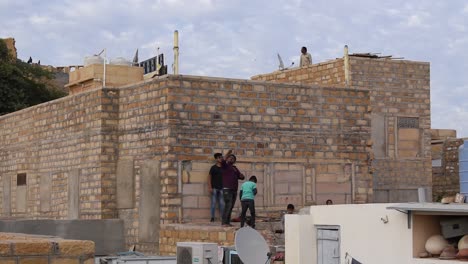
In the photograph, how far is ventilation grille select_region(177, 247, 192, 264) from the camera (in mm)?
14609

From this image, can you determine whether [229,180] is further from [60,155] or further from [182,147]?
[60,155]

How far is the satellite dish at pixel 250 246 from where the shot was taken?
13727 mm

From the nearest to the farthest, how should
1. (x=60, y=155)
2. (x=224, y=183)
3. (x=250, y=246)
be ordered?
(x=250, y=246), (x=224, y=183), (x=60, y=155)

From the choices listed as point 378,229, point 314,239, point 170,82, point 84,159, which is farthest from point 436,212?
point 84,159

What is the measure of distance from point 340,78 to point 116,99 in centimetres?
801

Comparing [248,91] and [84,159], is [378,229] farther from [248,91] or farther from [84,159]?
[84,159]

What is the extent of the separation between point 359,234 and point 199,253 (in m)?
2.82

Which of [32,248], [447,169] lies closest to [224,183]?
[32,248]

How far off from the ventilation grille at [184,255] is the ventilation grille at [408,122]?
13.6 metres

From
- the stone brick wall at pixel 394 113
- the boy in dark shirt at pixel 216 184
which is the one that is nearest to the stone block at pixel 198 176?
the boy in dark shirt at pixel 216 184

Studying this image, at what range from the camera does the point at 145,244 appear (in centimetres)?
1914

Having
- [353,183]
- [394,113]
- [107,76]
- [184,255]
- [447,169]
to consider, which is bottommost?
[184,255]

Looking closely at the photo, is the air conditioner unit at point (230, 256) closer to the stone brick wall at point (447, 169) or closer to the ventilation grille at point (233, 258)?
→ the ventilation grille at point (233, 258)

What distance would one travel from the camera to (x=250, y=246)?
1389 centimetres
